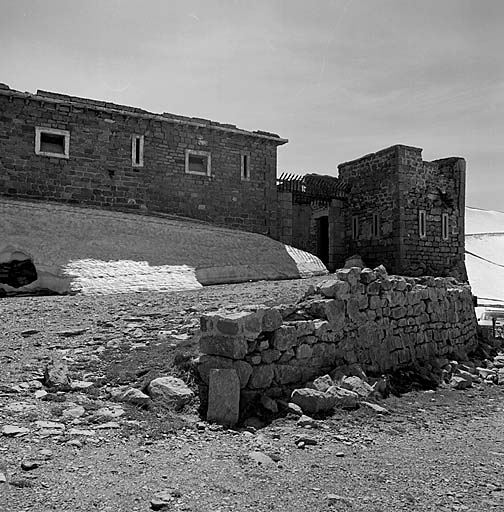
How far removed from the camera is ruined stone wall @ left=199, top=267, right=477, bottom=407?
19.0 ft

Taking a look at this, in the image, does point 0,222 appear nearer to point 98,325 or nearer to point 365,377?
point 98,325

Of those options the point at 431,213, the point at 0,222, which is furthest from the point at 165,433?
the point at 431,213

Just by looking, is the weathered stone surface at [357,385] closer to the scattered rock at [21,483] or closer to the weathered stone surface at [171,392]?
the weathered stone surface at [171,392]

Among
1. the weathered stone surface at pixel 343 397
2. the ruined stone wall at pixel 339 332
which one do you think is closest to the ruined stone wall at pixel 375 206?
the ruined stone wall at pixel 339 332

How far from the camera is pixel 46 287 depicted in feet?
A: 38.5

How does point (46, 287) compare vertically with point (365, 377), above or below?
above

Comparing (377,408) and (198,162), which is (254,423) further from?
(198,162)

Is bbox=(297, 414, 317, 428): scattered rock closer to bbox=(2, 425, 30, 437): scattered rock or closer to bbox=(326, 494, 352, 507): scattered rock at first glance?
bbox=(326, 494, 352, 507): scattered rock

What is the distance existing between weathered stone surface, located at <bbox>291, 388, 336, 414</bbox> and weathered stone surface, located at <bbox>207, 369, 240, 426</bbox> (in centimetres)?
79

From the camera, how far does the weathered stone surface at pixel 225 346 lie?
5.66 meters

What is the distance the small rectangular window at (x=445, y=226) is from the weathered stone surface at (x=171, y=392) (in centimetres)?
1806

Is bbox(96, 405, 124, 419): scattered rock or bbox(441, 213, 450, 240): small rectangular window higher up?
bbox(441, 213, 450, 240): small rectangular window

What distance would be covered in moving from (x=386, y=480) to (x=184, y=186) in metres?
14.8

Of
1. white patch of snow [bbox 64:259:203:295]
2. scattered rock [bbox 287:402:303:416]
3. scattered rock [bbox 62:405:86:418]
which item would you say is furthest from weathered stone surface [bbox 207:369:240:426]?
white patch of snow [bbox 64:259:203:295]
